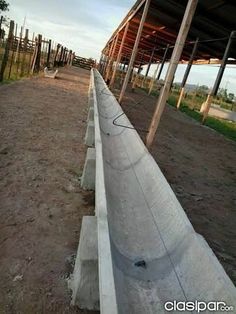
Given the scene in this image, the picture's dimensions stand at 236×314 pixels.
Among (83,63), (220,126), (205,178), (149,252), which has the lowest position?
(83,63)

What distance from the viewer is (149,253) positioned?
379cm

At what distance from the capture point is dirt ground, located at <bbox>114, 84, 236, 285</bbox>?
5.07 metres

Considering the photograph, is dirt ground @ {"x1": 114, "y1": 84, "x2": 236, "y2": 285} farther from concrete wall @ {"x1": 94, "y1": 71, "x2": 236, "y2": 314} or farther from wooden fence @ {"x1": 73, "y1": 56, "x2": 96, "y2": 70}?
wooden fence @ {"x1": 73, "y1": 56, "x2": 96, "y2": 70}

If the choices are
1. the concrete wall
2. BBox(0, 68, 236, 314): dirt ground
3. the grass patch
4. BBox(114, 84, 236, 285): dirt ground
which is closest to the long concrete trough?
the concrete wall

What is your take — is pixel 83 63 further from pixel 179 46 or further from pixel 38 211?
pixel 38 211

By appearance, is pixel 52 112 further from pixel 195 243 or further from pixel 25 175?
pixel 195 243

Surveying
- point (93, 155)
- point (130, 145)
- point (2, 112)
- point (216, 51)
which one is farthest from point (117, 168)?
point (216, 51)

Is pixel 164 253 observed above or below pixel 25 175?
above

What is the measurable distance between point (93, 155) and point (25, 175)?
1.04 m

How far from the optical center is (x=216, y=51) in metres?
20.8

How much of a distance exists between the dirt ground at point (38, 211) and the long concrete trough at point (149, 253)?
17.7 inches

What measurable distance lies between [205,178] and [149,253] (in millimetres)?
Answer: 4443

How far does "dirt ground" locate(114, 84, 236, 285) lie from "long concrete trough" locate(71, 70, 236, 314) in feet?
2.90

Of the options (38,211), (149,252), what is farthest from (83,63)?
A: (149,252)
